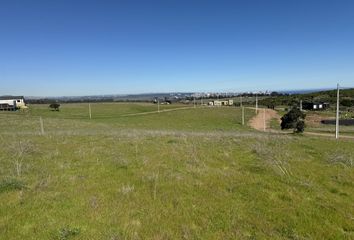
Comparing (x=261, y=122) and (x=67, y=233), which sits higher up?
(x=67, y=233)

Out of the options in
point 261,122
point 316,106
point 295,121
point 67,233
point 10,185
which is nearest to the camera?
point 67,233

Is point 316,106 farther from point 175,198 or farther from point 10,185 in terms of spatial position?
point 10,185

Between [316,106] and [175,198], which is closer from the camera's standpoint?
[175,198]

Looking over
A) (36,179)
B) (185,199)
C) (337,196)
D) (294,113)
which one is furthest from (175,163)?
(294,113)

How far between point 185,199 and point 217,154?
6.36 metres

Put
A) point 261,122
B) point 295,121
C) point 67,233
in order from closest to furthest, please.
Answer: point 67,233, point 295,121, point 261,122

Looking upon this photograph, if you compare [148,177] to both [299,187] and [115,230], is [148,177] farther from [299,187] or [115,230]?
[299,187]

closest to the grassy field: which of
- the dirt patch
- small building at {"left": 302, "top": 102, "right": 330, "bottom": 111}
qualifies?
the dirt patch

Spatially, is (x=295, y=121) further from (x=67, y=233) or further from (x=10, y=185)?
(x=67, y=233)

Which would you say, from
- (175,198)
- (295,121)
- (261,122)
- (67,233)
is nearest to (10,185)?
(67,233)

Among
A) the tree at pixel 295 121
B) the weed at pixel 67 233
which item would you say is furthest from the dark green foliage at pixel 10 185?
the tree at pixel 295 121

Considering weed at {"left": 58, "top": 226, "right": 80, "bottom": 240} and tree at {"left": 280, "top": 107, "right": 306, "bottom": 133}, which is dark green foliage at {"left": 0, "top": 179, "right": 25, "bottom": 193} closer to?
weed at {"left": 58, "top": 226, "right": 80, "bottom": 240}

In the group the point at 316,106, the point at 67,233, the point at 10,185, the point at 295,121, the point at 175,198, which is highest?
the point at 10,185

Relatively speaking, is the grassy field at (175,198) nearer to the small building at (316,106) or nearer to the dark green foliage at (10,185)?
the dark green foliage at (10,185)
